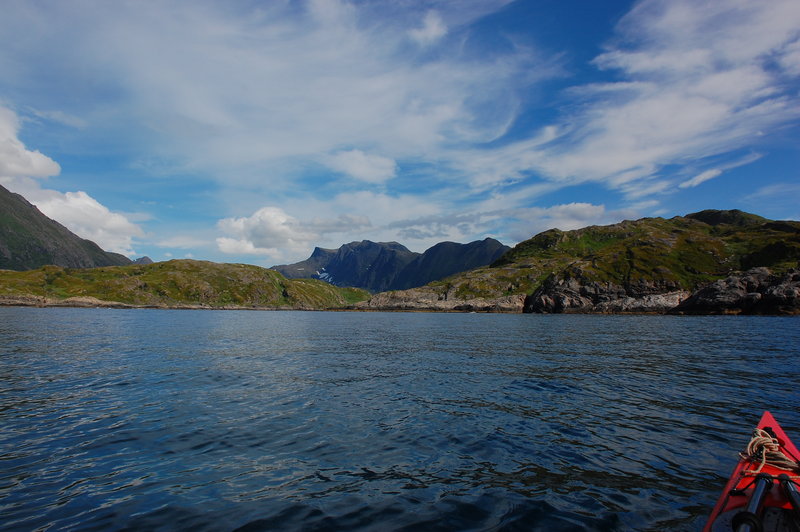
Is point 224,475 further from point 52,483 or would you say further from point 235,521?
point 52,483

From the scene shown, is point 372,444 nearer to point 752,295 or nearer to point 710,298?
point 752,295

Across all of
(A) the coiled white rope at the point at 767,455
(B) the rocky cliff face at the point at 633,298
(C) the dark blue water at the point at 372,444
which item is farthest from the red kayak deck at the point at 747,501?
(B) the rocky cliff face at the point at 633,298

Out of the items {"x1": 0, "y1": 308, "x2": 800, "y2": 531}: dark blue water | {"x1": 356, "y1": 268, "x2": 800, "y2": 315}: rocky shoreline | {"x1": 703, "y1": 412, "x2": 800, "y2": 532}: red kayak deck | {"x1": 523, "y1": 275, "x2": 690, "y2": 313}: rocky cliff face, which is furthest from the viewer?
{"x1": 523, "y1": 275, "x2": 690, "y2": 313}: rocky cliff face

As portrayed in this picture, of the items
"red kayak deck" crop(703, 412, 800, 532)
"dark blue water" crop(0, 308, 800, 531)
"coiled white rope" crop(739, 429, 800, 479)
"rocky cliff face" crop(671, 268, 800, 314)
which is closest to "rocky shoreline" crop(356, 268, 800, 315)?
"rocky cliff face" crop(671, 268, 800, 314)

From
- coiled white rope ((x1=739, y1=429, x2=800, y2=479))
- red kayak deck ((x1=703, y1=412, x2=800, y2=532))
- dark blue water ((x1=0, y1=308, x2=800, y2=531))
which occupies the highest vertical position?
coiled white rope ((x1=739, y1=429, x2=800, y2=479))

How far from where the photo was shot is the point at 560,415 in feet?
66.7

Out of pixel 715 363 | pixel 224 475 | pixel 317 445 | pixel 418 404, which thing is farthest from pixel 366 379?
pixel 715 363

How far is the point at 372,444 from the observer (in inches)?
634

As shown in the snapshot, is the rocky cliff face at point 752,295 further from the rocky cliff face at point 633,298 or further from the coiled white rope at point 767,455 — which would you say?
the coiled white rope at point 767,455

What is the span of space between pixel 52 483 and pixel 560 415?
21.5 m

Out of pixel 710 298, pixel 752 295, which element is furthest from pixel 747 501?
pixel 710 298

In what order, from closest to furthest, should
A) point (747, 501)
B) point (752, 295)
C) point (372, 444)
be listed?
point (747, 501)
point (372, 444)
point (752, 295)

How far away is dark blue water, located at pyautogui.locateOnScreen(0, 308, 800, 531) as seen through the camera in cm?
1075

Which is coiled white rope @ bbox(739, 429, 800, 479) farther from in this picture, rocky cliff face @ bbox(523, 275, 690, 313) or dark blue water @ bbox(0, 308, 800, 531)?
rocky cliff face @ bbox(523, 275, 690, 313)
